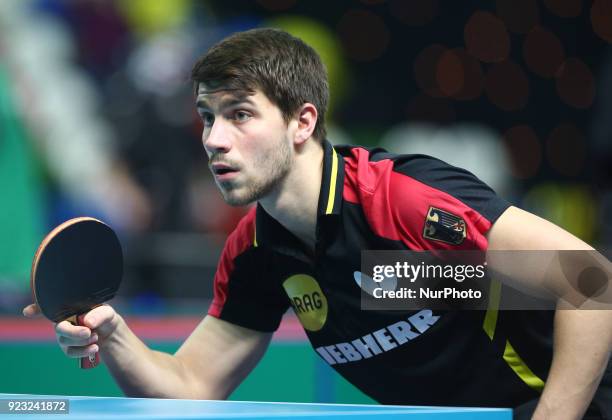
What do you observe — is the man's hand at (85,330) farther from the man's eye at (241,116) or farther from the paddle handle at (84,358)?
the man's eye at (241,116)

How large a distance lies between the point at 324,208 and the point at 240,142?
0.26 meters

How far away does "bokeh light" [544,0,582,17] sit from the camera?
9844 mm

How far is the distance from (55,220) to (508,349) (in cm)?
433

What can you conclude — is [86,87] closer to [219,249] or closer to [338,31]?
[219,249]

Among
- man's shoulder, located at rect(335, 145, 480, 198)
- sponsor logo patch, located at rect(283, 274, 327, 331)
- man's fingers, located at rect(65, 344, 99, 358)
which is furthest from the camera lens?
sponsor logo patch, located at rect(283, 274, 327, 331)

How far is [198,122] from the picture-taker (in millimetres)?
7379

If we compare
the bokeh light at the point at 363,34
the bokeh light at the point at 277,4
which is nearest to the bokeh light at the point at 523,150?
the bokeh light at the point at 363,34

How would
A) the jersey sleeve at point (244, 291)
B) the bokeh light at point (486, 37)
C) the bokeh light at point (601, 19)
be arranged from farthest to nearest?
1. the bokeh light at point (486, 37)
2. the bokeh light at point (601, 19)
3. the jersey sleeve at point (244, 291)

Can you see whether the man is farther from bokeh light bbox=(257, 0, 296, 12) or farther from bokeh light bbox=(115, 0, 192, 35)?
bokeh light bbox=(257, 0, 296, 12)

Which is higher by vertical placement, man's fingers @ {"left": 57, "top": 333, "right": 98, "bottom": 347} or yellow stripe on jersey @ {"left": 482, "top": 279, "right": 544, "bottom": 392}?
man's fingers @ {"left": 57, "top": 333, "right": 98, "bottom": 347}

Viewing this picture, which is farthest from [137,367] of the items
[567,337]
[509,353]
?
[567,337]

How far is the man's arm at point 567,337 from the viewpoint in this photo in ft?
7.77

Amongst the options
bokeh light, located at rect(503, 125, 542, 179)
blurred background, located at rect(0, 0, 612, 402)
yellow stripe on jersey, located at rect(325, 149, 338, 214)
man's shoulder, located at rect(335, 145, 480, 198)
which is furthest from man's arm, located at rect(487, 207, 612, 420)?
bokeh light, located at rect(503, 125, 542, 179)

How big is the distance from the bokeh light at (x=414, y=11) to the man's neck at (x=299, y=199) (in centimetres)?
689
